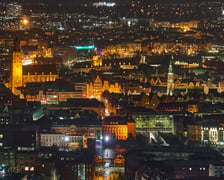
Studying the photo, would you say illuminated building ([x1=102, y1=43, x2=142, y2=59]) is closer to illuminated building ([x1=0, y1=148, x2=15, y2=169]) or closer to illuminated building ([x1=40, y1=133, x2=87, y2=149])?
illuminated building ([x1=40, y1=133, x2=87, y2=149])

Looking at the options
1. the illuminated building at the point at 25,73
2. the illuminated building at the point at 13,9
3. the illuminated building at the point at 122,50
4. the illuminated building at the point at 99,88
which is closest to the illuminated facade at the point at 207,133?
the illuminated building at the point at 99,88

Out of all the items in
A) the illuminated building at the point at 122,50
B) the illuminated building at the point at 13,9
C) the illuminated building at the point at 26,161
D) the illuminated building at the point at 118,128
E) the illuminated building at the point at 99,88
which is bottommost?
the illuminated building at the point at 26,161

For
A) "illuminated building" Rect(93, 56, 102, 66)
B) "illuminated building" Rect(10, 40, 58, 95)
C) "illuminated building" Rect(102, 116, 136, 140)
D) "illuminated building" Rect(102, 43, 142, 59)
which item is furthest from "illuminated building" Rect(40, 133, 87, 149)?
"illuminated building" Rect(102, 43, 142, 59)

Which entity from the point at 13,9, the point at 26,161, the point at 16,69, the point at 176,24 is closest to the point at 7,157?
the point at 26,161

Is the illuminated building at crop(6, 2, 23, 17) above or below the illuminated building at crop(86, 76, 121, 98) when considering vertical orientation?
above

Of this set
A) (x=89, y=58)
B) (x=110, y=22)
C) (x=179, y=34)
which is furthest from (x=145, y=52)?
(x=110, y=22)

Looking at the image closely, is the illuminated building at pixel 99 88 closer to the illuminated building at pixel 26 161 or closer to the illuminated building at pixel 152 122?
the illuminated building at pixel 152 122
